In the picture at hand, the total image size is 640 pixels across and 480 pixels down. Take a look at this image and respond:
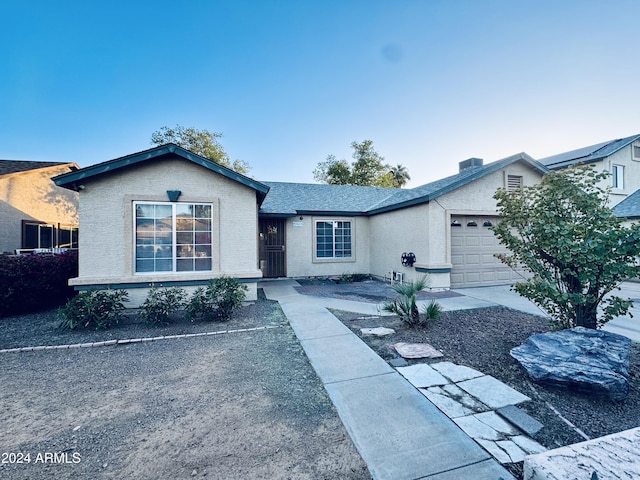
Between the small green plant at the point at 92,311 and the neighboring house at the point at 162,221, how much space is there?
82cm

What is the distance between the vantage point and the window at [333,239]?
1255 centimetres

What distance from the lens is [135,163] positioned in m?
6.60

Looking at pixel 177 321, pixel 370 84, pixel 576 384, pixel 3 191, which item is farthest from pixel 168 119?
pixel 576 384

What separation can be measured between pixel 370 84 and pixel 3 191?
16.4 m

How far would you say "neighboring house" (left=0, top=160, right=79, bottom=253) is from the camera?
11664mm

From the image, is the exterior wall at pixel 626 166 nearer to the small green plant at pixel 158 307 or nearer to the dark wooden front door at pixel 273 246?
the dark wooden front door at pixel 273 246

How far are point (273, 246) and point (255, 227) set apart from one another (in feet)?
15.6

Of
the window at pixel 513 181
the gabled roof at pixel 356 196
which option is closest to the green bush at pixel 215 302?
the gabled roof at pixel 356 196

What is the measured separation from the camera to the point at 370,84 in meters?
12.2

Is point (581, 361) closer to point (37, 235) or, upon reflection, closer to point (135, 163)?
point (135, 163)

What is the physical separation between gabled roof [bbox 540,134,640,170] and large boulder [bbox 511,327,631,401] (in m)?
15.4

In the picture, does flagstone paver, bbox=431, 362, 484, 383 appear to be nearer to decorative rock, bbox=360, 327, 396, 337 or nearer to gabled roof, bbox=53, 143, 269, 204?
decorative rock, bbox=360, 327, 396, 337

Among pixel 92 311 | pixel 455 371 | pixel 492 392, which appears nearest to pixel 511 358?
pixel 455 371

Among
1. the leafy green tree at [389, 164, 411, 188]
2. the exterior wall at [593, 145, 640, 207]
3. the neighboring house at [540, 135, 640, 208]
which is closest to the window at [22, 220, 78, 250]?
the neighboring house at [540, 135, 640, 208]
